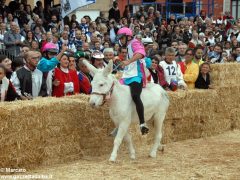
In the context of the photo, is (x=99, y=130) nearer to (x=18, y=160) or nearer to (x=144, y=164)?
(x=144, y=164)

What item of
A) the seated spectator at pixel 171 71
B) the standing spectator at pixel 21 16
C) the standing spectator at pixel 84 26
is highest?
the standing spectator at pixel 21 16

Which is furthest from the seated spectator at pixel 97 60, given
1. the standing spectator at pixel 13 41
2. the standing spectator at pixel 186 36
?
the standing spectator at pixel 186 36

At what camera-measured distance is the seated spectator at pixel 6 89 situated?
31.0 feet

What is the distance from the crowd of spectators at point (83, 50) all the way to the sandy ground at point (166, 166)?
5.23 ft

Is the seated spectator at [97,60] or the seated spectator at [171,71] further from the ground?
the seated spectator at [97,60]

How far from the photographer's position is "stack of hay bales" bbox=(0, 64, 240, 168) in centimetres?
909

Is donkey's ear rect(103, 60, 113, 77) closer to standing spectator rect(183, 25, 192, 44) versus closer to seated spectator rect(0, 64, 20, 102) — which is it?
seated spectator rect(0, 64, 20, 102)

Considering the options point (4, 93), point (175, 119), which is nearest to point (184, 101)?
point (175, 119)

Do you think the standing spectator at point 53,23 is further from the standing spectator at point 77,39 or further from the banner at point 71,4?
the standing spectator at point 77,39

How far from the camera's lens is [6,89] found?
960 cm

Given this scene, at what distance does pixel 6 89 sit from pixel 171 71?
4.54 m

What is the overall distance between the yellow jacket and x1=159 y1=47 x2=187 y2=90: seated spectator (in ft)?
1.33

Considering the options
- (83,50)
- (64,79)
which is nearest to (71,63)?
(64,79)

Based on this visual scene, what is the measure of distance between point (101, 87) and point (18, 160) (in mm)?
1842
